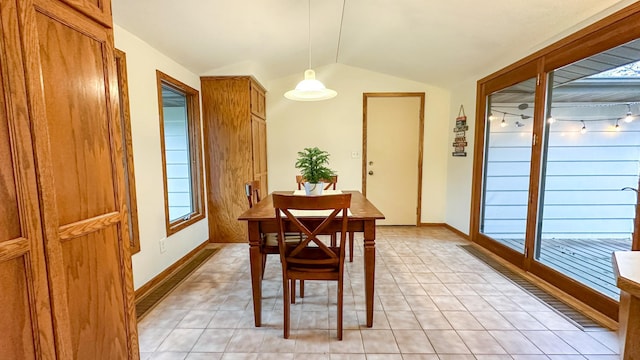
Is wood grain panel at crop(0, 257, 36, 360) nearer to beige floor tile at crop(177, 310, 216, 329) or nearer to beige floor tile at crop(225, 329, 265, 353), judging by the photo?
beige floor tile at crop(225, 329, 265, 353)

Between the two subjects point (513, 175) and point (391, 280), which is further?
point (513, 175)

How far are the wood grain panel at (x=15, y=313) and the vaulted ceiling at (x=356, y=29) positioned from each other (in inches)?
69.9

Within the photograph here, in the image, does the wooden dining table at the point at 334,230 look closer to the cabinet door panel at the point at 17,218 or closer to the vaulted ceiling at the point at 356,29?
the cabinet door panel at the point at 17,218

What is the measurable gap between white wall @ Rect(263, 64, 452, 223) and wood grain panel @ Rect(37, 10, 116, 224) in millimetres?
3268

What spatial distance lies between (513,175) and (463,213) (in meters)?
1.00

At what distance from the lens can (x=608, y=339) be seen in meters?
1.69

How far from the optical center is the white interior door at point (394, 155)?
4.30 m

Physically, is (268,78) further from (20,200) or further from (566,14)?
(20,200)

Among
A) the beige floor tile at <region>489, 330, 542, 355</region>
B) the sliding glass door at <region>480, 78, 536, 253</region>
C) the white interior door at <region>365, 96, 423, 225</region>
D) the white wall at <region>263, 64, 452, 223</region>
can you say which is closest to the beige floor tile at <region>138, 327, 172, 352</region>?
the beige floor tile at <region>489, 330, 542, 355</region>

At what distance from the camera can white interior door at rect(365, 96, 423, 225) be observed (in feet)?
14.1

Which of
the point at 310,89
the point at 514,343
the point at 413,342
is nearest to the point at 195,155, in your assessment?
the point at 310,89

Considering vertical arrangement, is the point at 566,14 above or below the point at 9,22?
above

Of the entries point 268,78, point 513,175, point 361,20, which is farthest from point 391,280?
point 268,78

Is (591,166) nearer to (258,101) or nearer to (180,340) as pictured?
(180,340)
